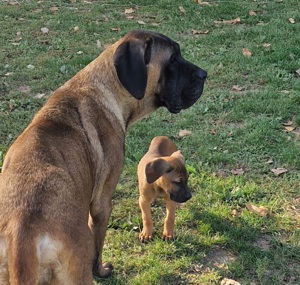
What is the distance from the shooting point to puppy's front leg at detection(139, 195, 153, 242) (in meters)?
4.46

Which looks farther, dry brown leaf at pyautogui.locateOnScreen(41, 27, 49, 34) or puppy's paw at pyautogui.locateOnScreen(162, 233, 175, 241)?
dry brown leaf at pyautogui.locateOnScreen(41, 27, 49, 34)

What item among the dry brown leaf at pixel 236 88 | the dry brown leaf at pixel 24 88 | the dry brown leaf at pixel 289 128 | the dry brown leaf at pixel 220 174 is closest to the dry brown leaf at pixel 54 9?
the dry brown leaf at pixel 24 88

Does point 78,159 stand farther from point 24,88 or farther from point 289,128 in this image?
point 24,88

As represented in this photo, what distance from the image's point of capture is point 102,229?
3875 mm

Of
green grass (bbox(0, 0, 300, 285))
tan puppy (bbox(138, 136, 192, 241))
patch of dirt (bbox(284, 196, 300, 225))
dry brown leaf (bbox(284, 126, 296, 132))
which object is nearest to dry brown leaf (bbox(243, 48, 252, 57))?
green grass (bbox(0, 0, 300, 285))

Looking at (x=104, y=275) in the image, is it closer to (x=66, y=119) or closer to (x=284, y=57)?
(x=66, y=119)

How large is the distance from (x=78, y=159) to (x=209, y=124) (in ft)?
10.0

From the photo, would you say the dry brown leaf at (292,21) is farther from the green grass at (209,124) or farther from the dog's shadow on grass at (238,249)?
the dog's shadow on grass at (238,249)

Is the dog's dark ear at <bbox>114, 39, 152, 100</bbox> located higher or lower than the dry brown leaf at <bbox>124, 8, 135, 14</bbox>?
higher

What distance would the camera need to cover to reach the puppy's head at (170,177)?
4.26 meters

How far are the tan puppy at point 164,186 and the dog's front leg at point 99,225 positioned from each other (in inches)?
21.7

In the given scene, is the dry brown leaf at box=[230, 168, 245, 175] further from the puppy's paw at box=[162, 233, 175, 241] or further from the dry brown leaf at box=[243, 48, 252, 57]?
the dry brown leaf at box=[243, 48, 252, 57]

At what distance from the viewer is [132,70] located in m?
3.72

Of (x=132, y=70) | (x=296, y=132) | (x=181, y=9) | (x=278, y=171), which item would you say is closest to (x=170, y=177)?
(x=132, y=70)
